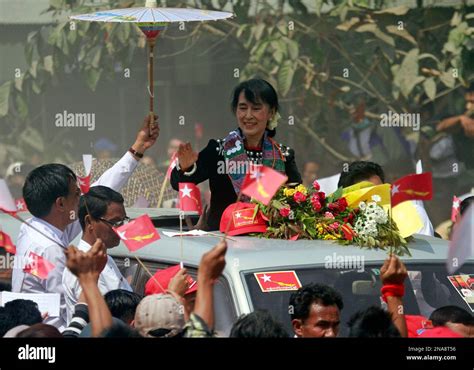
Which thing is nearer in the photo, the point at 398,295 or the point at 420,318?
the point at 398,295

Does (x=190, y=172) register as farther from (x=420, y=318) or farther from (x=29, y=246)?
(x=420, y=318)

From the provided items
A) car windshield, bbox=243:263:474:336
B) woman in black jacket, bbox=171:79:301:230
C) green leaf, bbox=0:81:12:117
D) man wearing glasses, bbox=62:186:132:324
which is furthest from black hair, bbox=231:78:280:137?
green leaf, bbox=0:81:12:117

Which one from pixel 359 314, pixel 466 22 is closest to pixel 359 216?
pixel 359 314

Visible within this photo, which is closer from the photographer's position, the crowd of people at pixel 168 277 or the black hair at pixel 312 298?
the crowd of people at pixel 168 277

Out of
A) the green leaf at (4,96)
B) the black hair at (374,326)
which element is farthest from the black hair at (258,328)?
the green leaf at (4,96)

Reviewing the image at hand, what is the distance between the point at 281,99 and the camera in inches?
405

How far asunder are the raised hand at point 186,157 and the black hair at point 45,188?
50cm

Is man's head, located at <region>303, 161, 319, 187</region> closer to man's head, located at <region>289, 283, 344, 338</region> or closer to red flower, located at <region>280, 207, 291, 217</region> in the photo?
red flower, located at <region>280, 207, 291, 217</region>

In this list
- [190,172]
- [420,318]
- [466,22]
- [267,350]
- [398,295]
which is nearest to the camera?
[267,350]

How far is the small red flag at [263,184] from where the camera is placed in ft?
15.4

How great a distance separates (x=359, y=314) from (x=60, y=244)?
1.63 metres

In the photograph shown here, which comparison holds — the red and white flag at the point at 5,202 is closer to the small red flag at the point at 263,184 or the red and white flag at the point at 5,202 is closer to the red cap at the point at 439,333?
the small red flag at the point at 263,184

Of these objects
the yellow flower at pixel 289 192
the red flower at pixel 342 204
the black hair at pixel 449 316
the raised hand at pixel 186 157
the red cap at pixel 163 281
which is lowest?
the black hair at pixel 449 316

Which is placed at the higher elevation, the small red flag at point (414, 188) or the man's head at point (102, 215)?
the small red flag at point (414, 188)
